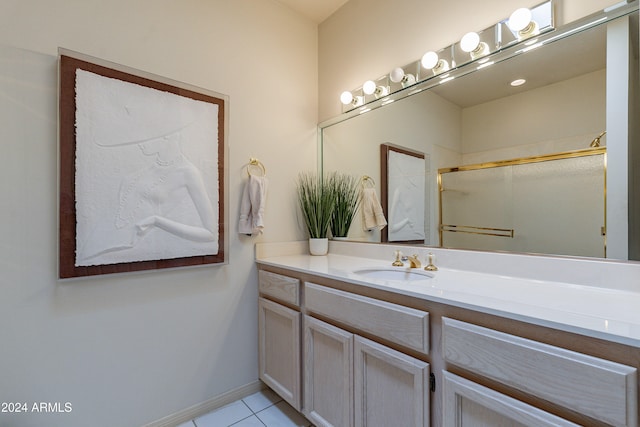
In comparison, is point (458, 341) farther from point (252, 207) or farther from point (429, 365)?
point (252, 207)

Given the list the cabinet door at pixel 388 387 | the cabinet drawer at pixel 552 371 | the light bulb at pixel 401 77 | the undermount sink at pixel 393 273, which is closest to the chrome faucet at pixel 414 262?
the undermount sink at pixel 393 273

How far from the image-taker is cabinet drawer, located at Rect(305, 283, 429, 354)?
3.19ft

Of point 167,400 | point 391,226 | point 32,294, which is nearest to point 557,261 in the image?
point 391,226

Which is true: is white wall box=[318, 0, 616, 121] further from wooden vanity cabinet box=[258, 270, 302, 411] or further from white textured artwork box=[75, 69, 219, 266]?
wooden vanity cabinet box=[258, 270, 302, 411]

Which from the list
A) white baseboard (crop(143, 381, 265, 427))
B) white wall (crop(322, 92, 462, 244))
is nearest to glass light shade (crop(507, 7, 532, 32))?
white wall (crop(322, 92, 462, 244))

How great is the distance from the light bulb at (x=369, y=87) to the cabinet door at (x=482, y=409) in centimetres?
156

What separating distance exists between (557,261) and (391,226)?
816 mm

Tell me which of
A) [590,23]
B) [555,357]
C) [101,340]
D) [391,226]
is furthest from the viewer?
[391,226]

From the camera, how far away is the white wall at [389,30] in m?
1.32

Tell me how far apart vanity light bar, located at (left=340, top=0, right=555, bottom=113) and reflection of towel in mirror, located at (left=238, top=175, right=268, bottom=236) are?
2.74 feet

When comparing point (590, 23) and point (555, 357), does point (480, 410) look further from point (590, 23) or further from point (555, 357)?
point (590, 23)

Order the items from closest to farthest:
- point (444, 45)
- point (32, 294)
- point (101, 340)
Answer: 1. point (32, 294)
2. point (101, 340)
3. point (444, 45)

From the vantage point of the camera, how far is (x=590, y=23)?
3.54 ft

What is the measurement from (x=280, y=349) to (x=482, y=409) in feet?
3.44
